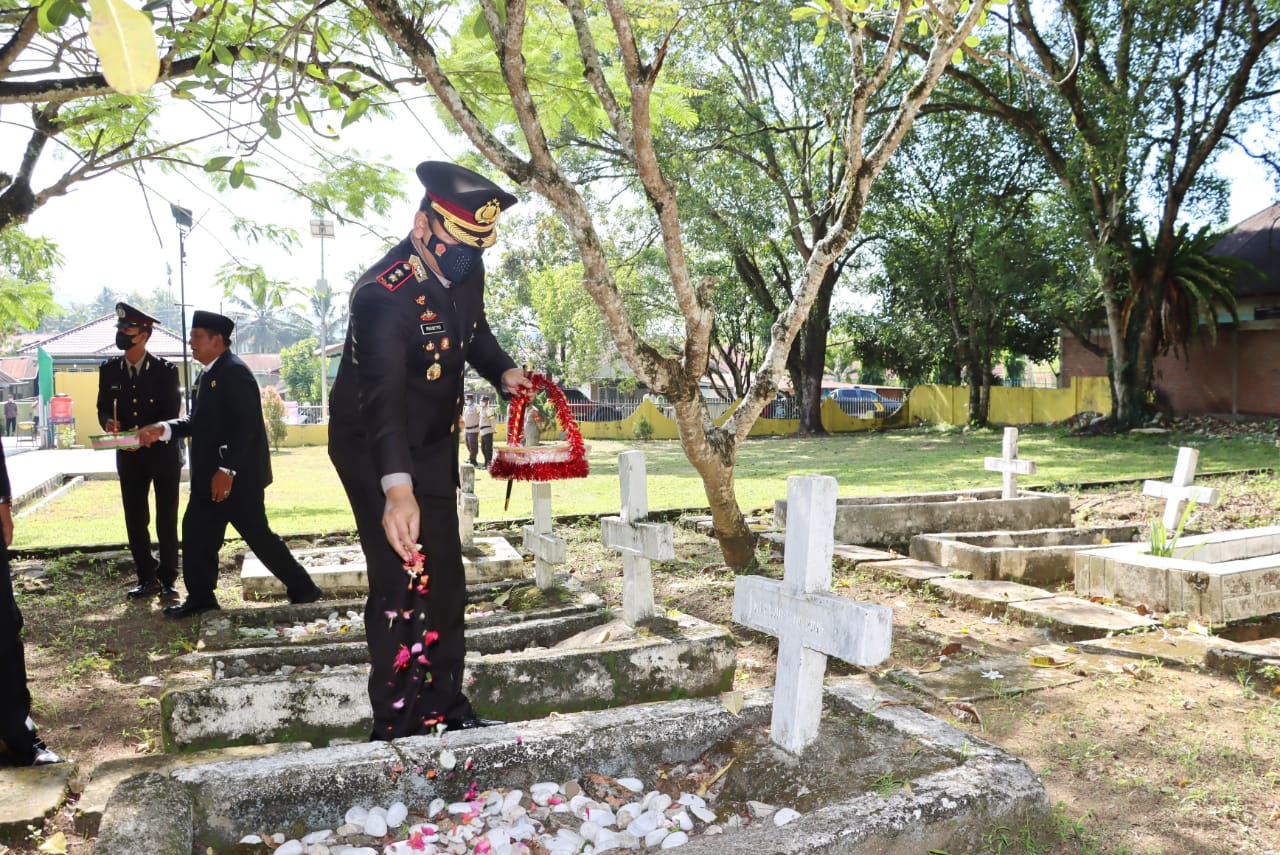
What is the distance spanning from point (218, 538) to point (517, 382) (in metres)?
3.13

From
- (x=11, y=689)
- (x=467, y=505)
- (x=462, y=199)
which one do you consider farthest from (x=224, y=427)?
(x=462, y=199)

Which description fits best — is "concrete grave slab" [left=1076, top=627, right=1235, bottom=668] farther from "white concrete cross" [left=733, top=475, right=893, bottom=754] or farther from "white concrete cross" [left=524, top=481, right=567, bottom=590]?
"white concrete cross" [left=524, top=481, right=567, bottom=590]

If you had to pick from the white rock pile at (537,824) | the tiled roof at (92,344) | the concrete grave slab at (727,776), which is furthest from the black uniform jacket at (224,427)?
the tiled roof at (92,344)

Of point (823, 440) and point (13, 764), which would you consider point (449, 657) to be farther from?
point (823, 440)

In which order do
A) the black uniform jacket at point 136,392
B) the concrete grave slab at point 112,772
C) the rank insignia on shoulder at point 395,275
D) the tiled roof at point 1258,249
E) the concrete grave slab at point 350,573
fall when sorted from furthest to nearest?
1. the tiled roof at point 1258,249
2. the black uniform jacket at point 136,392
3. the concrete grave slab at point 350,573
4. the rank insignia on shoulder at point 395,275
5. the concrete grave slab at point 112,772

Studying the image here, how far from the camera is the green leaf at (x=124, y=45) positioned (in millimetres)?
1040

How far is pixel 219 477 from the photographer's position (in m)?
5.87

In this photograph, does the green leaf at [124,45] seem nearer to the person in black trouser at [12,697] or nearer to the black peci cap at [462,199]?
the black peci cap at [462,199]

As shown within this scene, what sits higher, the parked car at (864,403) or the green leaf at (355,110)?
the green leaf at (355,110)

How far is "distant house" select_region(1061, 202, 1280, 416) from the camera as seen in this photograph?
22.0 meters

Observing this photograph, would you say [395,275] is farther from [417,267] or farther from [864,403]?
[864,403]

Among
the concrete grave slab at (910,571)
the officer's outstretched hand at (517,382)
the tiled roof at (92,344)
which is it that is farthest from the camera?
the tiled roof at (92,344)

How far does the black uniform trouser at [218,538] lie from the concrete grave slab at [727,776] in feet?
10.5

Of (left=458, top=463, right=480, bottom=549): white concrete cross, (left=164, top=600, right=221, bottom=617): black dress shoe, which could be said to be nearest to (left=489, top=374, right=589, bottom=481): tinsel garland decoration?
(left=458, top=463, right=480, bottom=549): white concrete cross
